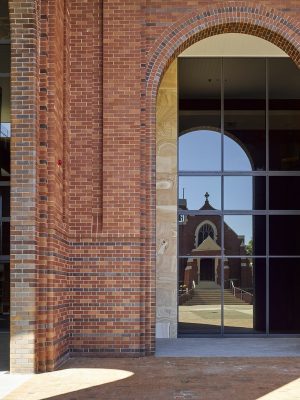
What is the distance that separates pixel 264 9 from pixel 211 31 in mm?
1088

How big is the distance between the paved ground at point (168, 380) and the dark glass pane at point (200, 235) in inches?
188

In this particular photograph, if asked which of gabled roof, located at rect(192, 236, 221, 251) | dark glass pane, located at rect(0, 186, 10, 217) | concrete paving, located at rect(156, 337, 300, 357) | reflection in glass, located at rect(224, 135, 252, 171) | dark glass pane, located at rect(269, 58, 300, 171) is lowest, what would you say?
concrete paving, located at rect(156, 337, 300, 357)

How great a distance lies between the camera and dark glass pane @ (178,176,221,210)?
666 inches

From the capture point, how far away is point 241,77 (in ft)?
55.8

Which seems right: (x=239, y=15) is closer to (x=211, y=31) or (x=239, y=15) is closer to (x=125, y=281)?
(x=211, y=31)

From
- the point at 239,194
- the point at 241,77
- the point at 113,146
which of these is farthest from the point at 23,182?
the point at 241,77

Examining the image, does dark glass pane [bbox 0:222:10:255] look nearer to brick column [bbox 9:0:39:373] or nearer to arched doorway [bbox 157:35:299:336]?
arched doorway [bbox 157:35:299:336]

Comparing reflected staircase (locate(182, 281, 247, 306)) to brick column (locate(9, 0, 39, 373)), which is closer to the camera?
brick column (locate(9, 0, 39, 373))

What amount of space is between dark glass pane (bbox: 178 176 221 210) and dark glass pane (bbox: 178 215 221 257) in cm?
30

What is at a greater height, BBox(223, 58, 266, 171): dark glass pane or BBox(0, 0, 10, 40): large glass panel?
BBox(0, 0, 10, 40): large glass panel

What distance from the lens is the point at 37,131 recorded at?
10.9 m

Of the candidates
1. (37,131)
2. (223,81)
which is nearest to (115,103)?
(37,131)

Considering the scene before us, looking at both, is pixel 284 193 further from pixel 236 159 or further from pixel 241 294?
pixel 241 294

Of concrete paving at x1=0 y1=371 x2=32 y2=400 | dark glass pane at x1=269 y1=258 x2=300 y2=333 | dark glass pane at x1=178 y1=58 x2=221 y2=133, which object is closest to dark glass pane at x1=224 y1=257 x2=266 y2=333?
dark glass pane at x1=269 y1=258 x2=300 y2=333
